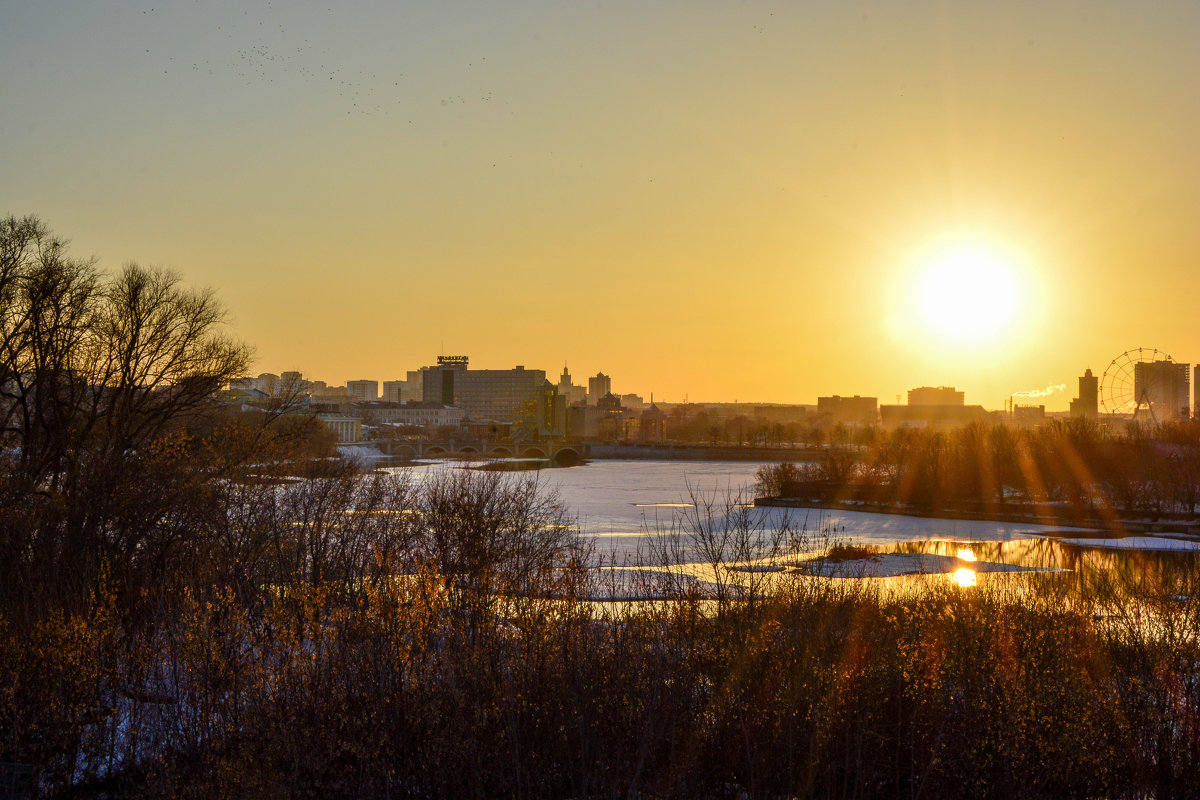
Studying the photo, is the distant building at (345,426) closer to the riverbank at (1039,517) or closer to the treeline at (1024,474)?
the treeline at (1024,474)

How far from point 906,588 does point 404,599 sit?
63.6ft

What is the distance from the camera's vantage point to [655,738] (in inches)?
450

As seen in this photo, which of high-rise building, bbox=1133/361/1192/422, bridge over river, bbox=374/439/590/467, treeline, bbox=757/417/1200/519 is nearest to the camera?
treeline, bbox=757/417/1200/519

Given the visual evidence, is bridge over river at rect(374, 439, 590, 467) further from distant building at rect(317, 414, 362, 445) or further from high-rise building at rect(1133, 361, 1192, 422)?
high-rise building at rect(1133, 361, 1192, 422)

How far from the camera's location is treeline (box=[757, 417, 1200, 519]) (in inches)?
2395

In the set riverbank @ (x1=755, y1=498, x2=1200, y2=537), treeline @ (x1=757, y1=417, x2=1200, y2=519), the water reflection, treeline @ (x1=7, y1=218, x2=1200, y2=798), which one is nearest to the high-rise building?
treeline @ (x1=757, y1=417, x2=1200, y2=519)

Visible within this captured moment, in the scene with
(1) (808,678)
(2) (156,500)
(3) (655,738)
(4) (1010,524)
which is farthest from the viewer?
(4) (1010,524)

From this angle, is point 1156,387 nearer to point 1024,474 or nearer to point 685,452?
point 685,452

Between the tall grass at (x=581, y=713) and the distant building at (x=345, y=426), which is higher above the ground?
the distant building at (x=345, y=426)

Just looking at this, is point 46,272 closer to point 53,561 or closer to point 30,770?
point 53,561

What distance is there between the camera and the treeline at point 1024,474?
6084cm

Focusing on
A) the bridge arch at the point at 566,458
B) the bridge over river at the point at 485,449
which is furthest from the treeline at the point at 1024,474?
the bridge over river at the point at 485,449

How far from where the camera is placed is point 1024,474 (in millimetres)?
68625

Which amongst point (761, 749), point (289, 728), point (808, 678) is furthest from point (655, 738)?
point (289, 728)
